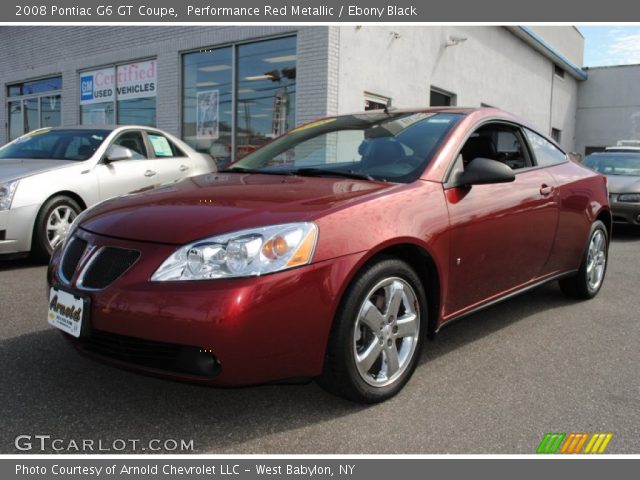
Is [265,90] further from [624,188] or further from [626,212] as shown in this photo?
[626,212]

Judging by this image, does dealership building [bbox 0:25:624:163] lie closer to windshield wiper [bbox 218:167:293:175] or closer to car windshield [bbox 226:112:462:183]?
car windshield [bbox 226:112:462:183]

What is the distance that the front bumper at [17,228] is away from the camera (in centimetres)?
544

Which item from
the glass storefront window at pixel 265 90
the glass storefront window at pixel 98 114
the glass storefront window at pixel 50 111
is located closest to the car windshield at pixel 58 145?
the glass storefront window at pixel 265 90

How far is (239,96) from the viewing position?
34.7 ft

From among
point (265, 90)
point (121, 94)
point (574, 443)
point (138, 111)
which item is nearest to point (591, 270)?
point (574, 443)

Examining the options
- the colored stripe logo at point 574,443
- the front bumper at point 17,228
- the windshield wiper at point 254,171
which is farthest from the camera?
the front bumper at point 17,228

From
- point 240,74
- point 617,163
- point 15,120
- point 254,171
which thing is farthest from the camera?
point 15,120

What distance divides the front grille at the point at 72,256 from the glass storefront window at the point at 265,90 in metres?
6.82

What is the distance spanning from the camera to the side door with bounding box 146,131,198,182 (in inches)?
285

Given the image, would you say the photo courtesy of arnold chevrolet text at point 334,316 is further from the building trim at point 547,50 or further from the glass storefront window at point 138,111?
the building trim at point 547,50

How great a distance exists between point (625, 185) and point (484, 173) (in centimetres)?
707

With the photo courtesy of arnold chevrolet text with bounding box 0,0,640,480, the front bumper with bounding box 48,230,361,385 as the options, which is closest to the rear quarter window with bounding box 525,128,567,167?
the photo courtesy of arnold chevrolet text with bounding box 0,0,640,480
